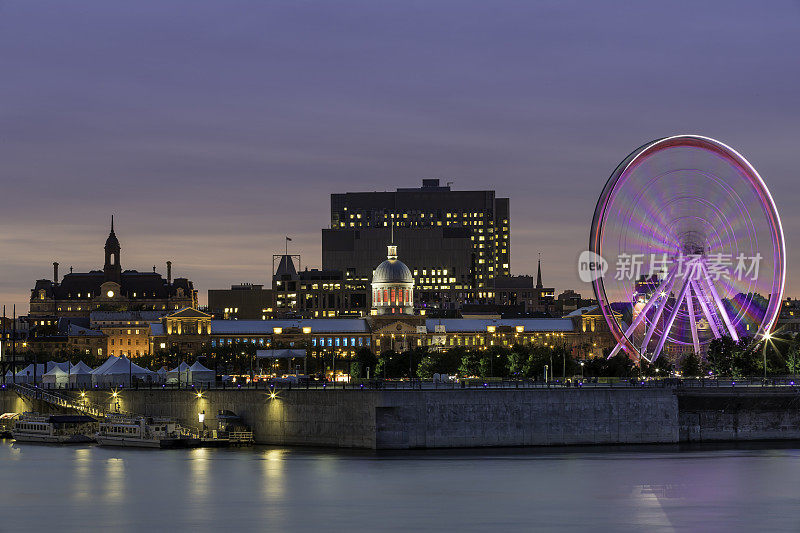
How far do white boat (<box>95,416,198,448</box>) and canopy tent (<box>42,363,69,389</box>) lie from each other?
27.3 m

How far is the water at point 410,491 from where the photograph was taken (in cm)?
9431

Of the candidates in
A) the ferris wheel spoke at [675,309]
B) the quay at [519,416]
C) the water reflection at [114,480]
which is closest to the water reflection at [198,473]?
the water reflection at [114,480]

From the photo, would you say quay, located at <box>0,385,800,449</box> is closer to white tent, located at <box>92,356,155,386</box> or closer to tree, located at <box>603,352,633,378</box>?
white tent, located at <box>92,356,155,386</box>

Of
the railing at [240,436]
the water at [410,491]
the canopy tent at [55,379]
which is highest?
the canopy tent at [55,379]

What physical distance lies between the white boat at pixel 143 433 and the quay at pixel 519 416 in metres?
6.24

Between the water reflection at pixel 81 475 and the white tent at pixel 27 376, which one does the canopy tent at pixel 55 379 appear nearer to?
the white tent at pixel 27 376

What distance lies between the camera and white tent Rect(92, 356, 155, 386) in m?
163

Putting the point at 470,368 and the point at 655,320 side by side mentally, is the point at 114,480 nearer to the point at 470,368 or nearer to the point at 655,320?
the point at 655,320

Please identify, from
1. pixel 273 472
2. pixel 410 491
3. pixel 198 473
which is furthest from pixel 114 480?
pixel 410 491

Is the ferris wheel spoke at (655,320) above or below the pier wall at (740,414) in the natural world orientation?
above

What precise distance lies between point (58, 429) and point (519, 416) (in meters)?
42.2

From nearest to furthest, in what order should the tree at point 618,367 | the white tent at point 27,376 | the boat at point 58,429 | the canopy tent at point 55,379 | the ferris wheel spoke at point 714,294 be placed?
the boat at point 58,429, the ferris wheel spoke at point 714,294, the canopy tent at point 55,379, the tree at point 618,367, the white tent at point 27,376

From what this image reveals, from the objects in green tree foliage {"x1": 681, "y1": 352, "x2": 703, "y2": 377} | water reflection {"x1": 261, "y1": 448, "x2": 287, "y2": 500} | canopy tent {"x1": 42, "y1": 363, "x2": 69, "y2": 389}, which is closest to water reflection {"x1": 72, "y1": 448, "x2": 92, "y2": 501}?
water reflection {"x1": 261, "y1": 448, "x2": 287, "y2": 500}

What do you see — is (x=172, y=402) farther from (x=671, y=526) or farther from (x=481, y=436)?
(x=671, y=526)
